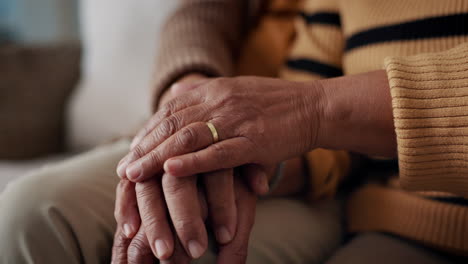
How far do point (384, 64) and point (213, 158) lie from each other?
10.3 inches

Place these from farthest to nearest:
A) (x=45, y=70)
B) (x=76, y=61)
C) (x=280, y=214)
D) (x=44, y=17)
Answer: (x=44, y=17), (x=76, y=61), (x=45, y=70), (x=280, y=214)

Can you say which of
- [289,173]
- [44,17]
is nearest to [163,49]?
[289,173]

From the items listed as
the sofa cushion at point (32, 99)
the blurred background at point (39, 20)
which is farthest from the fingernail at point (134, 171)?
the blurred background at point (39, 20)

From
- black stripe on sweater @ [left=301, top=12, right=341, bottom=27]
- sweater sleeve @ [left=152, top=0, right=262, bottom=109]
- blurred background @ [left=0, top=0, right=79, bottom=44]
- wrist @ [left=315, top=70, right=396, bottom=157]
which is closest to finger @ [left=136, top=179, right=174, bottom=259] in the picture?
wrist @ [left=315, top=70, right=396, bottom=157]

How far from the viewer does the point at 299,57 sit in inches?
33.3

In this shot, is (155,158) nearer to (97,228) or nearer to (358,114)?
(97,228)

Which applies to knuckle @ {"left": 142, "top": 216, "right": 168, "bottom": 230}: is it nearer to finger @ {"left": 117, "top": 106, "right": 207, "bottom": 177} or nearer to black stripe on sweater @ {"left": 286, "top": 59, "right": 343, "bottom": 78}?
finger @ {"left": 117, "top": 106, "right": 207, "bottom": 177}

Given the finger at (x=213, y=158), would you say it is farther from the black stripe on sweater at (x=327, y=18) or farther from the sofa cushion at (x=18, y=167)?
the sofa cushion at (x=18, y=167)

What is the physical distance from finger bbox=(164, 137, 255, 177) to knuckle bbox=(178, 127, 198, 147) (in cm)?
1

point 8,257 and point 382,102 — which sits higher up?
point 382,102

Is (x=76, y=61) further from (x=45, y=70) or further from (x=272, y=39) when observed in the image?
(x=272, y=39)

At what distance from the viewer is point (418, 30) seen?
619 millimetres

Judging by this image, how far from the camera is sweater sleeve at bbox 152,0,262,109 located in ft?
2.69

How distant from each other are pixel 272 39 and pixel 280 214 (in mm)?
494
